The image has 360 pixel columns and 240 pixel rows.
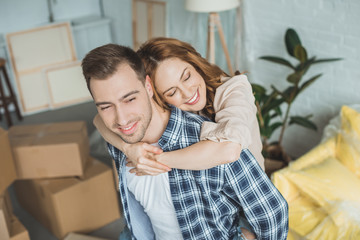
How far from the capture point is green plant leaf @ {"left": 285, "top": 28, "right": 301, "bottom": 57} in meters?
2.51

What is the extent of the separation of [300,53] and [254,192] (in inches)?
57.4

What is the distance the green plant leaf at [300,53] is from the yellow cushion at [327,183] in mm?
690

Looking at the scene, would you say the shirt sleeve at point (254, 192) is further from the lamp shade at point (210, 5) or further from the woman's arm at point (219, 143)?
the lamp shade at point (210, 5)

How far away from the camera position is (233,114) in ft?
4.36

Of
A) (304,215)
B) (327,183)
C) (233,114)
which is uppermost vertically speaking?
(233,114)

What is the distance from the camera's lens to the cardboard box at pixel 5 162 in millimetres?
2272

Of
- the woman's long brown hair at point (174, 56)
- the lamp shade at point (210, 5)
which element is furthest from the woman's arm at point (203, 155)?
the lamp shade at point (210, 5)

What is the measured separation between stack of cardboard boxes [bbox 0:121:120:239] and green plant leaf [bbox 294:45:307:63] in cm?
138

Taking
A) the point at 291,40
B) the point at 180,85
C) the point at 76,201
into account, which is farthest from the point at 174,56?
the point at 76,201

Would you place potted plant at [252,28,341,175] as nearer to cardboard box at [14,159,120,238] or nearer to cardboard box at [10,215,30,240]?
cardboard box at [14,159,120,238]

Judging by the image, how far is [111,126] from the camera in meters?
1.24

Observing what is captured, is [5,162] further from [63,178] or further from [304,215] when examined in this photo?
[304,215]

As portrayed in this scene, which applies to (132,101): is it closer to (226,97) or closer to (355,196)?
(226,97)

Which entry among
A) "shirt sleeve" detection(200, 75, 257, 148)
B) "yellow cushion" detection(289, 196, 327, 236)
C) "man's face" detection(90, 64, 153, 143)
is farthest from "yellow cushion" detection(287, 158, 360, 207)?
"man's face" detection(90, 64, 153, 143)
